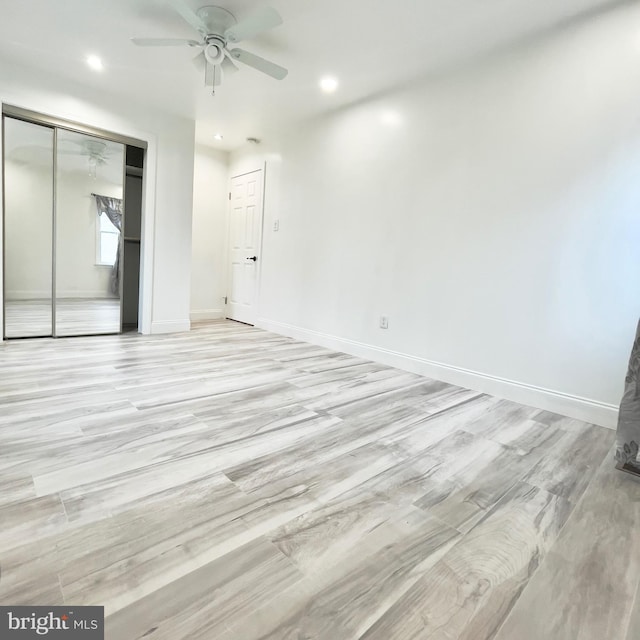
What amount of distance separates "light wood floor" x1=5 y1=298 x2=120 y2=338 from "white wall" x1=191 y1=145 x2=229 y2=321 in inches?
55.1

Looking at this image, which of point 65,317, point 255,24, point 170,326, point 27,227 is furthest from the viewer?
point 170,326

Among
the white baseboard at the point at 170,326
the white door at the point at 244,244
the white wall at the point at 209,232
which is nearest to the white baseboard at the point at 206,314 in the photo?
the white wall at the point at 209,232

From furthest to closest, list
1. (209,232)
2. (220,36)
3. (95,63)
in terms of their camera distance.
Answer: (209,232), (95,63), (220,36)

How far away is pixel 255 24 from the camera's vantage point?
224 cm

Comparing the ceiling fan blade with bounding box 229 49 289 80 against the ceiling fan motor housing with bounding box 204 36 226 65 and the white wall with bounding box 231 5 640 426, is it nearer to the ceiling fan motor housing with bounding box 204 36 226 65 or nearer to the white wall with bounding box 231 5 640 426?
the ceiling fan motor housing with bounding box 204 36 226 65

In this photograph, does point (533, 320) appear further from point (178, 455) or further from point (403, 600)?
point (178, 455)

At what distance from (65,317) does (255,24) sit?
309 cm

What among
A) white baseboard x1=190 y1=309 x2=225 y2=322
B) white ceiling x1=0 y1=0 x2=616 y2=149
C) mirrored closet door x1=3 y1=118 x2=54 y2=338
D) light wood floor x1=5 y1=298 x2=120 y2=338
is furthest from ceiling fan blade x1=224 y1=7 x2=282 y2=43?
white baseboard x1=190 y1=309 x2=225 y2=322

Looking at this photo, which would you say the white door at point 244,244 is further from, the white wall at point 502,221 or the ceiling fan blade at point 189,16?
the ceiling fan blade at point 189,16

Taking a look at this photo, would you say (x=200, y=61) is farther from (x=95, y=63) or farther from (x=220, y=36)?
(x=95, y=63)

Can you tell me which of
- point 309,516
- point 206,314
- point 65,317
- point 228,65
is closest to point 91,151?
point 65,317

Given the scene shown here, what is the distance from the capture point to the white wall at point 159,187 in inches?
140

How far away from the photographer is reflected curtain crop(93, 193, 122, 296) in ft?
12.3

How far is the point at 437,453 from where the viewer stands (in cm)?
173
